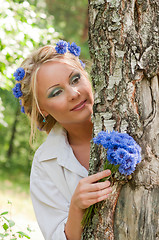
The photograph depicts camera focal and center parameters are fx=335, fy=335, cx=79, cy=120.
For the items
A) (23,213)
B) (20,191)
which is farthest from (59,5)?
(23,213)

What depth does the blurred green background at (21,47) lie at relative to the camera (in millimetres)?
3574

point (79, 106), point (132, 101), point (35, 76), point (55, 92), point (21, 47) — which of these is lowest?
point (132, 101)

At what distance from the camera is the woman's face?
2161 mm

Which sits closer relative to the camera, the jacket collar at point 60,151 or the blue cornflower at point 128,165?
the blue cornflower at point 128,165

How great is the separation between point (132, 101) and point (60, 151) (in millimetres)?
886

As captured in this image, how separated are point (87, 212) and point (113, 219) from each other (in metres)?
0.14

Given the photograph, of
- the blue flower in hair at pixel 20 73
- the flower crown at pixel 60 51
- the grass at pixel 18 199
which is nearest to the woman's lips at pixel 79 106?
the flower crown at pixel 60 51

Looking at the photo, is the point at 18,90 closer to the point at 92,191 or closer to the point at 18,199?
the point at 92,191

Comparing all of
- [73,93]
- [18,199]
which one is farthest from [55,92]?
[18,199]

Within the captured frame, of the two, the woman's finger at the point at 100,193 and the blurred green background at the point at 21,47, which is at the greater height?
the blurred green background at the point at 21,47

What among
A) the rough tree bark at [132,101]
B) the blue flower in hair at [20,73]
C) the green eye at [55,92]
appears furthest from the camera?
the blue flower in hair at [20,73]

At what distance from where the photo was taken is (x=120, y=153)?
1.44 metres

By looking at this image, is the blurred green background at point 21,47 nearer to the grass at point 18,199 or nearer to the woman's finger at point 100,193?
the grass at point 18,199

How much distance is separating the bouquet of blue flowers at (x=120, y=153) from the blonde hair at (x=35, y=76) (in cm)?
93
